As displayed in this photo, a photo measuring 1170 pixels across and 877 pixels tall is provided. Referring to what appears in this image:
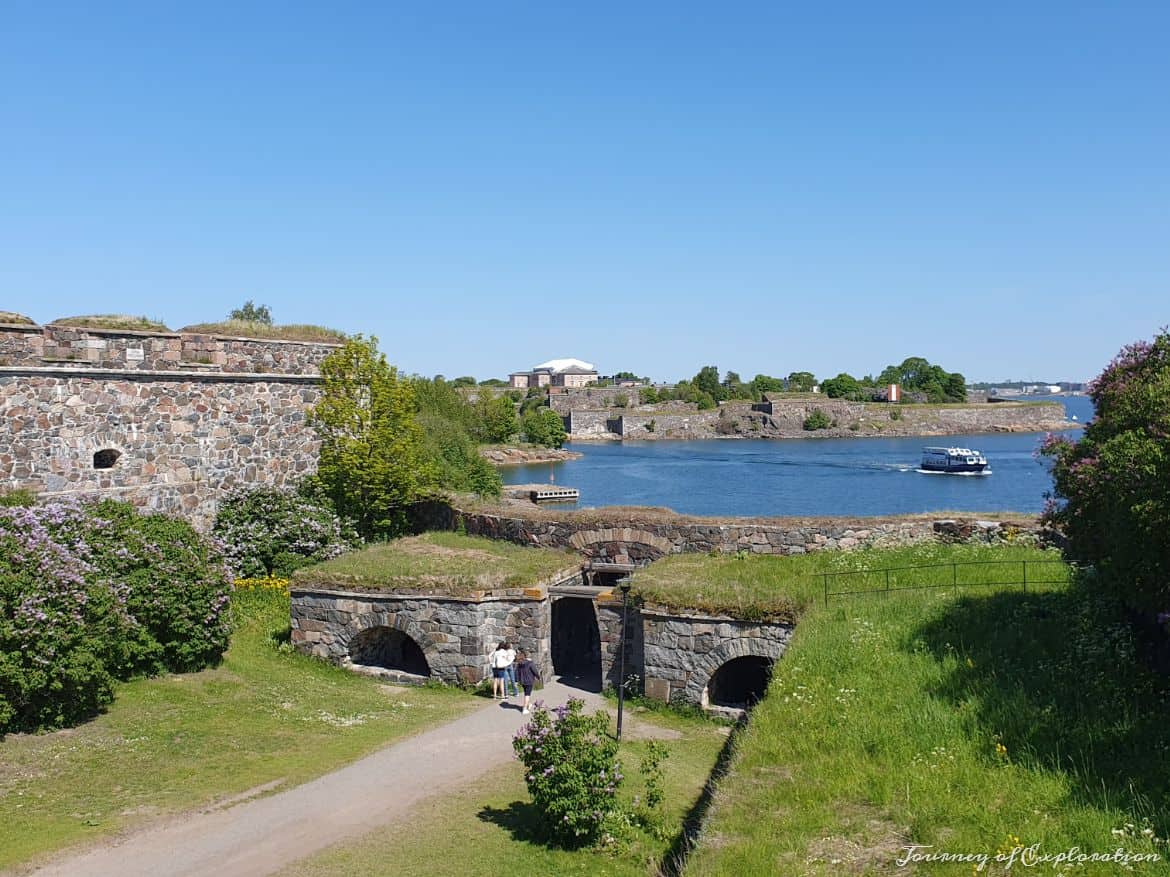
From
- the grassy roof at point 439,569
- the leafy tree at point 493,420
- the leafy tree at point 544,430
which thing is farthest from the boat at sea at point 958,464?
the grassy roof at point 439,569

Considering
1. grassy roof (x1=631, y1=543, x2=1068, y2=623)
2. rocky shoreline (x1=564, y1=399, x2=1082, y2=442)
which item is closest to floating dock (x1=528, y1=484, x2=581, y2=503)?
grassy roof (x1=631, y1=543, x2=1068, y2=623)

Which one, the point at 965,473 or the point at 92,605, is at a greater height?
the point at 92,605

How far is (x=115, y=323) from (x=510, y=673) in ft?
37.9

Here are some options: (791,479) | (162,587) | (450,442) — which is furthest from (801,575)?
(791,479)

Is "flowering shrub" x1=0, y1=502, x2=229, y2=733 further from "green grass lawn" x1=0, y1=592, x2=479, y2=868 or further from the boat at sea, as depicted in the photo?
the boat at sea

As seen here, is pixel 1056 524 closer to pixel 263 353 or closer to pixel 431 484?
pixel 431 484

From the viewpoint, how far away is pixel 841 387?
141 meters

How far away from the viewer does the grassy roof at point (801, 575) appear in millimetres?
14516

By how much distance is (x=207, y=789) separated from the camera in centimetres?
1095

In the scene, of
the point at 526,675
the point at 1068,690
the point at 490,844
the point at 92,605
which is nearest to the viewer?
Result: the point at 1068,690

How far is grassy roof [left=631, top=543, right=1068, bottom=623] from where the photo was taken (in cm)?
1452

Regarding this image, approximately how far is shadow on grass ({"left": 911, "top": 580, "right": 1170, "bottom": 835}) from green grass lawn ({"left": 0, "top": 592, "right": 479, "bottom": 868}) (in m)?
7.71

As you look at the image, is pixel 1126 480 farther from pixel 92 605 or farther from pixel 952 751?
pixel 92 605

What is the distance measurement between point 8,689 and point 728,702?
10686 millimetres
